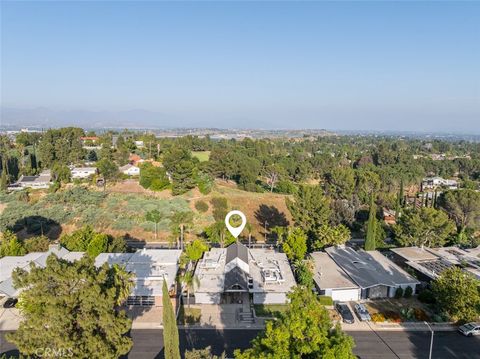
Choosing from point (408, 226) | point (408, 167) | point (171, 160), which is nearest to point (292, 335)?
point (408, 226)

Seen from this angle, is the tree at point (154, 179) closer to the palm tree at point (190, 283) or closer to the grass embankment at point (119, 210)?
the grass embankment at point (119, 210)

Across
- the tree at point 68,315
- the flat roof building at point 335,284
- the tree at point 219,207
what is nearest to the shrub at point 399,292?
the flat roof building at point 335,284

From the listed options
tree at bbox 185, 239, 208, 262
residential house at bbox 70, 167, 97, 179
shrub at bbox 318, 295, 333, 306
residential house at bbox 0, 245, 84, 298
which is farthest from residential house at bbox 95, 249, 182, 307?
residential house at bbox 70, 167, 97, 179

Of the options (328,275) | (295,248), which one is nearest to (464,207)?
(328,275)

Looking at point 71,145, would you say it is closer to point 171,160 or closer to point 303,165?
point 171,160

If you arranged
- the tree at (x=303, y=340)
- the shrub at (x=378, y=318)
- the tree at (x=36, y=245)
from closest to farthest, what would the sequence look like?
1. the tree at (x=303, y=340)
2. the shrub at (x=378, y=318)
3. the tree at (x=36, y=245)

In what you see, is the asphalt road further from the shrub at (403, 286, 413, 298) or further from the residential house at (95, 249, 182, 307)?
the shrub at (403, 286, 413, 298)
